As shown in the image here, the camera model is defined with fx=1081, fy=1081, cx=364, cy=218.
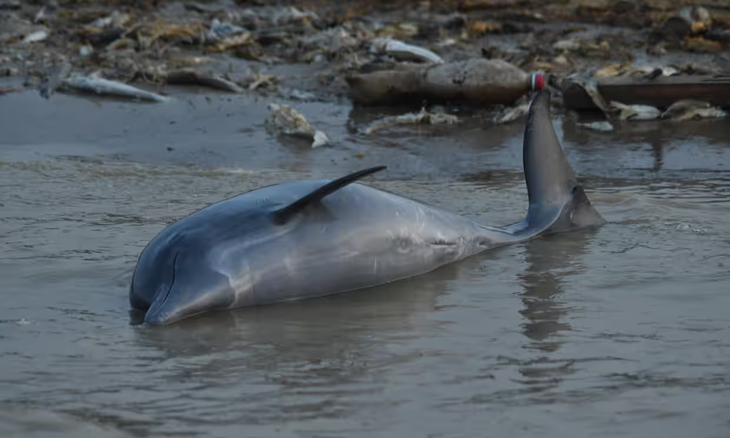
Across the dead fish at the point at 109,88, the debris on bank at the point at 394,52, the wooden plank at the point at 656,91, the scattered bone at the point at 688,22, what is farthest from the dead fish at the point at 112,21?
the wooden plank at the point at 656,91

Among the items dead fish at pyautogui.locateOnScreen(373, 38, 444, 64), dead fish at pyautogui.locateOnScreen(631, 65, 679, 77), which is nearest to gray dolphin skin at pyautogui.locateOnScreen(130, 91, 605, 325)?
dead fish at pyautogui.locateOnScreen(631, 65, 679, 77)

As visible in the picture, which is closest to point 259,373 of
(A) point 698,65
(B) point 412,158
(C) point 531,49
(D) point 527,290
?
(D) point 527,290

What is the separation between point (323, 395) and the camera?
4.05 meters

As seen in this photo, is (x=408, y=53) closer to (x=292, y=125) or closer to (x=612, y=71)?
(x=612, y=71)

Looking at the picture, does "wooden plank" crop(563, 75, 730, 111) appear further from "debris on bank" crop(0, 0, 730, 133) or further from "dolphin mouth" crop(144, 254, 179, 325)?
"dolphin mouth" crop(144, 254, 179, 325)

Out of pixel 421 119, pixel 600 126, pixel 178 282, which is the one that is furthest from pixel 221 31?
pixel 178 282

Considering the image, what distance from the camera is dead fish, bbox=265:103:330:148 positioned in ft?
35.1

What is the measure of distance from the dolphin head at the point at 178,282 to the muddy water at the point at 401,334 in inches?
3.7

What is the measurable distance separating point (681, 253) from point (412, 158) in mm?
4218

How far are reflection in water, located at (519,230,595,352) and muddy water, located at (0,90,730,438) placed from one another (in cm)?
1

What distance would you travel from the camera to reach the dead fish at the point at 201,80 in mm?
12945

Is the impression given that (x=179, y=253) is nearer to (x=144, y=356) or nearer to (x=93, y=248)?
(x=144, y=356)

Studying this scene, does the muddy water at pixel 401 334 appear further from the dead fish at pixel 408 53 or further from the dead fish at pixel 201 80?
the dead fish at pixel 408 53

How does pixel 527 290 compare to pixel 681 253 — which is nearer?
pixel 527 290
